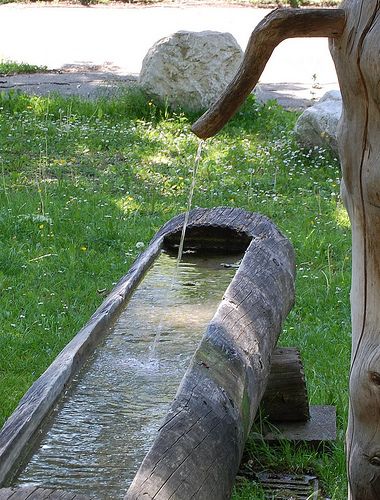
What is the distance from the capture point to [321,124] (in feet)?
26.6

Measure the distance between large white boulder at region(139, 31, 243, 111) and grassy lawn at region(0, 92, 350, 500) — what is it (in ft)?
0.69

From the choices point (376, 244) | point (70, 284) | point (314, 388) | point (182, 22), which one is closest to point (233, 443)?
point (376, 244)

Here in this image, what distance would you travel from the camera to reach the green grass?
38.1ft

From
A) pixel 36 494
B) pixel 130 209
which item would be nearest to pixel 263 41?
pixel 36 494

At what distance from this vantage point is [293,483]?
4000 millimetres

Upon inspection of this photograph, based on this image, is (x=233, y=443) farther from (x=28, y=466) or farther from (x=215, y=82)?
(x=215, y=82)

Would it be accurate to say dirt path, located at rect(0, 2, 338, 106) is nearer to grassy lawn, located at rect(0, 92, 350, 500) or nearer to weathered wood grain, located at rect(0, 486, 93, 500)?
grassy lawn, located at rect(0, 92, 350, 500)

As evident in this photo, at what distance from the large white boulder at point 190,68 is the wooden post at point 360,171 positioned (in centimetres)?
669

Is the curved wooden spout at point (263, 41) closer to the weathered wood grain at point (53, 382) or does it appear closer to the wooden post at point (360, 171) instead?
the wooden post at point (360, 171)

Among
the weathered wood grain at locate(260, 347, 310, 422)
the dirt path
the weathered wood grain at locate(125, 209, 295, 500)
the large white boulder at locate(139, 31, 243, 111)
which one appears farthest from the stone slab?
the large white boulder at locate(139, 31, 243, 111)

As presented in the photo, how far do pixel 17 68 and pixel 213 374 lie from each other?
900cm

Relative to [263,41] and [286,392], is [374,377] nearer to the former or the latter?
[263,41]

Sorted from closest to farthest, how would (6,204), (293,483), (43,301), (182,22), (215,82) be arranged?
(293,483) → (43,301) → (6,204) → (215,82) → (182,22)

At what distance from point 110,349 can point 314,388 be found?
1136 millimetres
